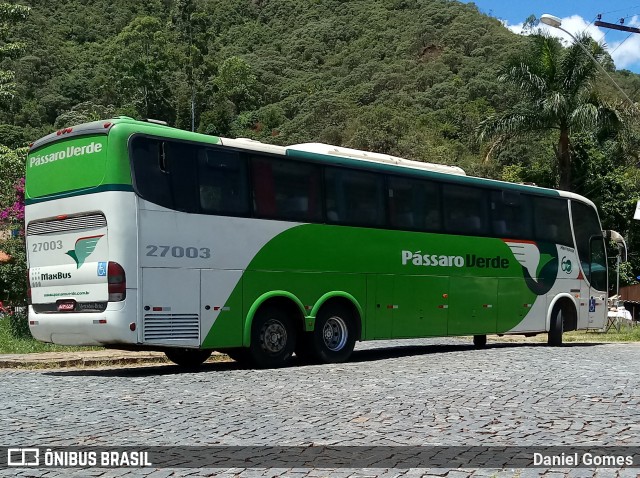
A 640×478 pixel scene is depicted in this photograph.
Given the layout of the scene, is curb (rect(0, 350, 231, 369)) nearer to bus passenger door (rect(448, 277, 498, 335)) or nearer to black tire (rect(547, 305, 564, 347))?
bus passenger door (rect(448, 277, 498, 335))

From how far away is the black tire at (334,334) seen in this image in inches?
598

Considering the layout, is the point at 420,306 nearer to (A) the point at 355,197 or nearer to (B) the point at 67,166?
(A) the point at 355,197

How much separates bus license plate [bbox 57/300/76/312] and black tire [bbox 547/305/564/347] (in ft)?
38.6

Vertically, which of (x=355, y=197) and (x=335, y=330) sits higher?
(x=355, y=197)

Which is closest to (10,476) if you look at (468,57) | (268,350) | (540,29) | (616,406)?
(616,406)

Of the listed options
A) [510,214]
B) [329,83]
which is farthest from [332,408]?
[329,83]

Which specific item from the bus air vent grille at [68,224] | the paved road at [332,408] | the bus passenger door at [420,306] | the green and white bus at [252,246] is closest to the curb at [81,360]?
the paved road at [332,408]

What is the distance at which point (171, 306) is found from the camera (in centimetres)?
1305

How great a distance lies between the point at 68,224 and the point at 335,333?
16.4 feet

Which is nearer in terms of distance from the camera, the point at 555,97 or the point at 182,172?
the point at 182,172

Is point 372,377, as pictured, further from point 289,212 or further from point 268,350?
point 289,212

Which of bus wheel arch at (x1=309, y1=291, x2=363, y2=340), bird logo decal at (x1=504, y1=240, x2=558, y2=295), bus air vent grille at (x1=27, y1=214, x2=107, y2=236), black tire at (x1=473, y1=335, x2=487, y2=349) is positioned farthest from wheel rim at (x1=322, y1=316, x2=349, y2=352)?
black tire at (x1=473, y1=335, x2=487, y2=349)

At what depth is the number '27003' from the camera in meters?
12.9

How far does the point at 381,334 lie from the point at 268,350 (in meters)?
2.79
